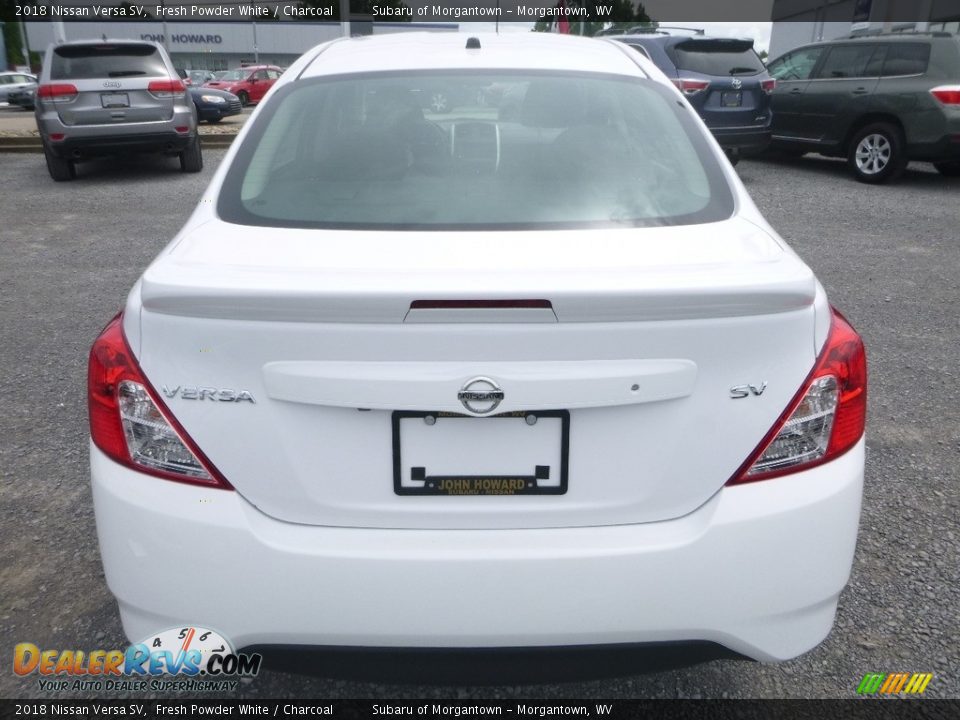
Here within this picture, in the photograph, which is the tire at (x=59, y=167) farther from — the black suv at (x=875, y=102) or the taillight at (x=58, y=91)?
the black suv at (x=875, y=102)

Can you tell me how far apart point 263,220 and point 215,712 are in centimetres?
130

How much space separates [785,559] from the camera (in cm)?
168

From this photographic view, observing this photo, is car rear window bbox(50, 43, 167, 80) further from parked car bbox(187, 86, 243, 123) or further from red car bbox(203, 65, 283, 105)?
red car bbox(203, 65, 283, 105)

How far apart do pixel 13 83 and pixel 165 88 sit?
2925 cm

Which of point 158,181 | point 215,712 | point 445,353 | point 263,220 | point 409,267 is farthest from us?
point 158,181

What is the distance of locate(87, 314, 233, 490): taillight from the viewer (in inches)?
65.2

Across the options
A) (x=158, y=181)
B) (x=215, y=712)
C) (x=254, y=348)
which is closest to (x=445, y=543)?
(x=254, y=348)

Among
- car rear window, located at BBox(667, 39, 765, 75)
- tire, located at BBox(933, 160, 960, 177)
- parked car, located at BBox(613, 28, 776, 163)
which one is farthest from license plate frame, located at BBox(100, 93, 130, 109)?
tire, located at BBox(933, 160, 960, 177)

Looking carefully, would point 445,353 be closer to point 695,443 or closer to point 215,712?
point 695,443

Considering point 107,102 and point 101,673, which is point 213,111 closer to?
point 107,102

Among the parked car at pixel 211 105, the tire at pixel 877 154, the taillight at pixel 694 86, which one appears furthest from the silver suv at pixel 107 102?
the parked car at pixel 211 105

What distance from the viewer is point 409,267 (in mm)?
1664

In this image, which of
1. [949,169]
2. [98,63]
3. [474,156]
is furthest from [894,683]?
[98,63]

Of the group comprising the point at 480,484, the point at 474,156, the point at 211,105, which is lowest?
the point at 211,105
